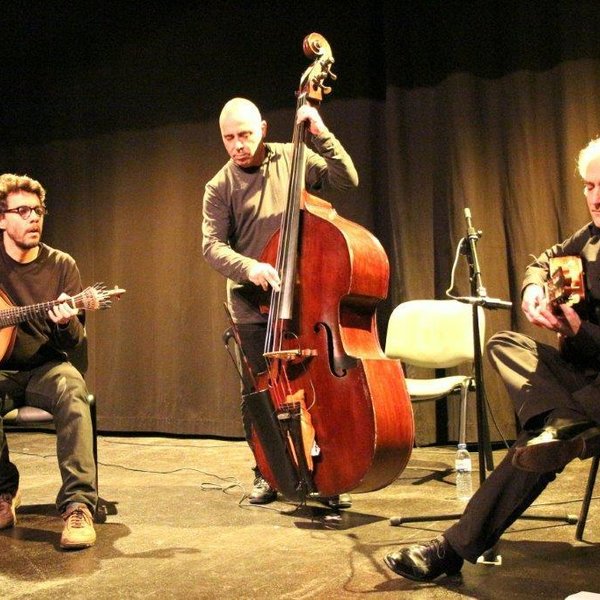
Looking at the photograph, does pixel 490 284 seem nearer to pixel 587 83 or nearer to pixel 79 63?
pixel 587 83

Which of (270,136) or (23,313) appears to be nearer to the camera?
(23,313)

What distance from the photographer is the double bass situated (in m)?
2.46

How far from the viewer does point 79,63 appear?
577 cm

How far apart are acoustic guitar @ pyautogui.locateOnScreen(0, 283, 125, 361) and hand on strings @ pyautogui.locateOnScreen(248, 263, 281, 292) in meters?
0.53

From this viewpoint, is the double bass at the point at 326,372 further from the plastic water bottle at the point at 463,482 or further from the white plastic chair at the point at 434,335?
the white plastic chair at the point at 434,335

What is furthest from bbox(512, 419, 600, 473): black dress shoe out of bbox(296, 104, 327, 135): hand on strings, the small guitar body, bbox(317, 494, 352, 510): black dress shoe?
bbox(296, 104, 327, 135): hand on strings

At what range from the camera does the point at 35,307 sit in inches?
119

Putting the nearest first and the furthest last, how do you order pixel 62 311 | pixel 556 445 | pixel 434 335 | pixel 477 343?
pixel 556 445 < pixel 477 343 < pixel 62 311 < pixel 434 335

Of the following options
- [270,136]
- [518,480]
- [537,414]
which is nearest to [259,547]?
[518,480]

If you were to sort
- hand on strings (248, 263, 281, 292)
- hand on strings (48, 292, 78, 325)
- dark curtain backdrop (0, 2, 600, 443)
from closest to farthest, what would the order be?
hand on strings (248, 263, 281, 292), hand on strings (48, 292, 78, 325), dark curtain backdrop (0, 2, 600, 443)

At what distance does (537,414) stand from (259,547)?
104cm

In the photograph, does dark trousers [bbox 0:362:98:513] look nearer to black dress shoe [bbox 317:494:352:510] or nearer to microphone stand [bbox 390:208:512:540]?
black dress shoe [bbox 317:494:352:510]

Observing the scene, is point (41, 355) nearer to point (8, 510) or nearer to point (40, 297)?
point (40, 297)

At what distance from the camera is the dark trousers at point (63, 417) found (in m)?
2.85
